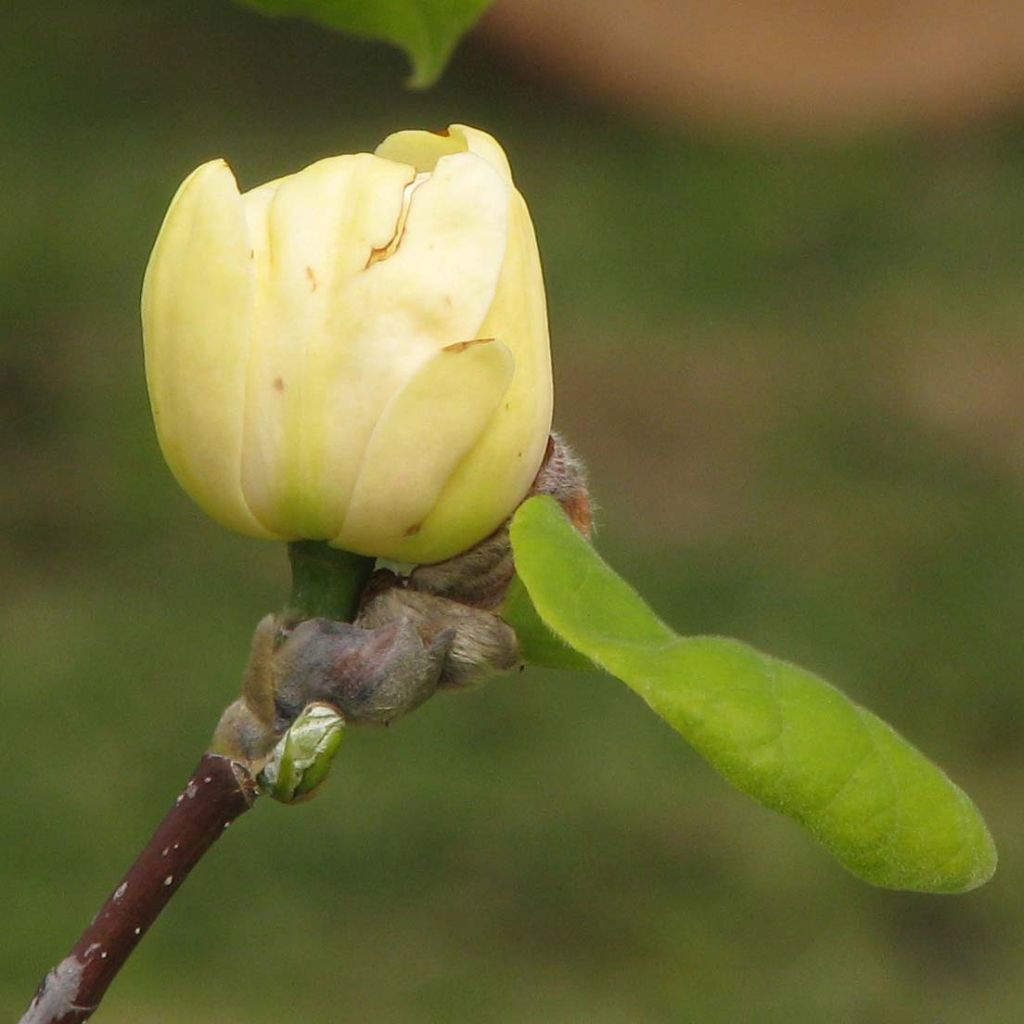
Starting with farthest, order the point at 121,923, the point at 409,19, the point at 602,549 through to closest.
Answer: the point at 602,549, the point at 409,19, the point at 121,923

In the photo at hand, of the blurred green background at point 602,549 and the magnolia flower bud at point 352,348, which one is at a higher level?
the magnolia flower bud at point 352,348

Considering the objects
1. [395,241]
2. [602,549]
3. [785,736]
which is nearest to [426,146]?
[395,241]

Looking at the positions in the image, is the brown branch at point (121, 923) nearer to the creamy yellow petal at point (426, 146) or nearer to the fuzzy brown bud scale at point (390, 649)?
the fuzzy brown bud scale at point (390, 649)

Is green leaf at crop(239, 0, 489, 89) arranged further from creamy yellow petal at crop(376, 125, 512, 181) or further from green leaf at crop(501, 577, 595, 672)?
green leaf at crop(501, 577, 595, 672)

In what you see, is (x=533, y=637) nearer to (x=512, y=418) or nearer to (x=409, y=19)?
(x=512, y=418)

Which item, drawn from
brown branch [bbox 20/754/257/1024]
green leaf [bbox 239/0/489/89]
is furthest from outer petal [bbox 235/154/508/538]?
green leaf [bbox 239/0/489/89]

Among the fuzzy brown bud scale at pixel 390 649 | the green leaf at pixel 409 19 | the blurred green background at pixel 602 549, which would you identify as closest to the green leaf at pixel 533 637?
the fuzzy brown bud scale at pixel 390 649
